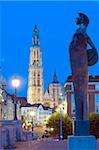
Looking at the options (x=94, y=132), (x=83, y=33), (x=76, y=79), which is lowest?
(x=94, y=132)

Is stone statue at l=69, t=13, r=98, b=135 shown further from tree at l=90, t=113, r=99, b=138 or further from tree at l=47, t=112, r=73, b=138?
tree at l=47, t=112, r=73, b=138

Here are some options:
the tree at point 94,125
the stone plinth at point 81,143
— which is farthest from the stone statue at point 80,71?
the tree at point 94,125

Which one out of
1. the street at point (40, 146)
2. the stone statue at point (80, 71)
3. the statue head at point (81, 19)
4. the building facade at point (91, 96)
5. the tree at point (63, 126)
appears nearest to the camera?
the stone statue at point (80, 71)

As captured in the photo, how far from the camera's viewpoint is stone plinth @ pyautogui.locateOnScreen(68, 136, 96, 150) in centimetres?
1759

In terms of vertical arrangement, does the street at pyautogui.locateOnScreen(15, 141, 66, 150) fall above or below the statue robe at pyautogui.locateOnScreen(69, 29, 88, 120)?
below

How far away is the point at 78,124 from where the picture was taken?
18.6 metres

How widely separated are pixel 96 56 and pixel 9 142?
1122 cm

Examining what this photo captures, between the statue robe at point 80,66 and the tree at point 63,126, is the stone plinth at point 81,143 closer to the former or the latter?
the statue robe at point 80,66

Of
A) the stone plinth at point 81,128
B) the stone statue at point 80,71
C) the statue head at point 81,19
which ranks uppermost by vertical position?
the statue head at point 81,19

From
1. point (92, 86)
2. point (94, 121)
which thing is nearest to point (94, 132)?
point (94, 121)

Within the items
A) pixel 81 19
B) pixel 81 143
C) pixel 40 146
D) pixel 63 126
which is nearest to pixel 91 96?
pixel 63 126

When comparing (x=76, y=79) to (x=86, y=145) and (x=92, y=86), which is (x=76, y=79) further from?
(x=92, y=86)

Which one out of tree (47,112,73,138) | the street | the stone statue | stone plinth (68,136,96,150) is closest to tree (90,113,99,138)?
tree (47,112,73,138)

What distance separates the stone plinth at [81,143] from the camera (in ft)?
57.7
